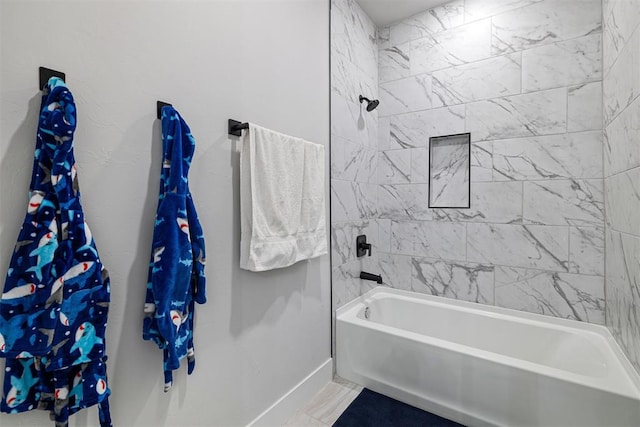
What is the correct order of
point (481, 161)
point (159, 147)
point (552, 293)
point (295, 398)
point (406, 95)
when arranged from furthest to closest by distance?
point (406, 95), point (481, 161), point (552, 293), point (295, 398), point (159, 147)

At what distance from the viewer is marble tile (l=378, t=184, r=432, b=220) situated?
2.44 meters

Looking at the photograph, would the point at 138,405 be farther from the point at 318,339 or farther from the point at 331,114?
the point at 331,114

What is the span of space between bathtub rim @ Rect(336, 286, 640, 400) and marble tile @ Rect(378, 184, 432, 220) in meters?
0.66

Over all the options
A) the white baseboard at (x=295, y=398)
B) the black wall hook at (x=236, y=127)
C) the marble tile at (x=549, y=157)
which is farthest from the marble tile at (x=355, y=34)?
the white baseboard at (x=295, y=398)

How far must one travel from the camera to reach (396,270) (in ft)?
8.44

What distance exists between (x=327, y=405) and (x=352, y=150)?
1763 millimetres

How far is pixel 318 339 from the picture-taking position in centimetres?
196

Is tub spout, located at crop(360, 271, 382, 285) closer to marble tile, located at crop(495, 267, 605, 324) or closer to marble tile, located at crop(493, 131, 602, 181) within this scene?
marble tile, located at crop(495, 267, 605, 324)

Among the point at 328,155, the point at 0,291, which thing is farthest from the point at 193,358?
the point at 328,155

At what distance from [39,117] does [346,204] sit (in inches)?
A: 68.2

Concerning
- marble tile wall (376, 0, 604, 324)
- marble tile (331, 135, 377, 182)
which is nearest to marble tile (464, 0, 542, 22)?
marble tile wall (376, 0, 604, 324)

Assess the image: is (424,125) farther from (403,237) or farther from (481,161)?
(403,237)

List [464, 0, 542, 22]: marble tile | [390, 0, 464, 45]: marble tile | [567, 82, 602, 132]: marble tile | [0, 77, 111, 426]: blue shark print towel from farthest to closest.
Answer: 1. [390, 0, 464, 45]: marble tile
2. [464, 0, 542, 22]: marble tile
3. [567, 82, 602, 132]: marble tile
4. [0, 77, 111, 426]: blue shark print towel

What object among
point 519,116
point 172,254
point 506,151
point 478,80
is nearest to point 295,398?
point 172,254
